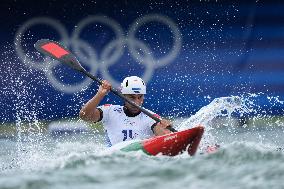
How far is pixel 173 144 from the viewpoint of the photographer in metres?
5.64

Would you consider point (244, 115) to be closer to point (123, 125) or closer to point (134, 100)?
point (134, 100)

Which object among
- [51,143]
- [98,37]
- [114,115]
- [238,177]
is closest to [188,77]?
[98,37]

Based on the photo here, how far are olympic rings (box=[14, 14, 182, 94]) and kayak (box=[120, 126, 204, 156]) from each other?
4.86m

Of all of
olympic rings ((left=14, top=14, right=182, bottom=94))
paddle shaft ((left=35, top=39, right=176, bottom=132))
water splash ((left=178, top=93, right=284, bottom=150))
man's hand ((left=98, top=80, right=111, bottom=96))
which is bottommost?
man's hand ((left=98, top=80, right=111, bottom=96))

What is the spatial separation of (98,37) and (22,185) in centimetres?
683

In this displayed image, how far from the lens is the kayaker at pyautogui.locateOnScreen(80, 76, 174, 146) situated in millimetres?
6504

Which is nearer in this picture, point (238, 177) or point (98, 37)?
point (238, 177)

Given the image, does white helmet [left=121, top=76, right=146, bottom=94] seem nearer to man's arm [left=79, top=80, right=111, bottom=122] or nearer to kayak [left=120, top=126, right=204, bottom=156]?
man's arm [left=79, top=80, right=111, bottom=122]

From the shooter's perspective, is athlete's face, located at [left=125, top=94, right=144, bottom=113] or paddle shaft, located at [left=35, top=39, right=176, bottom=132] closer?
athlete's face, located at [left=125, top=94, right=144, bottom=113]

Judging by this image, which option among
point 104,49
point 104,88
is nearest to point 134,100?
point 104,88

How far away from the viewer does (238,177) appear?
13.8 ft

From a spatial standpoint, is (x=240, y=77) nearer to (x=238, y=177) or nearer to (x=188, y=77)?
(x=188, y=77)

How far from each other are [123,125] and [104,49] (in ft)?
13.7

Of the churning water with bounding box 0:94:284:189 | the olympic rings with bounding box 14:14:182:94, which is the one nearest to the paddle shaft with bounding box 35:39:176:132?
the churning water with bounding box 0:94:284:189
